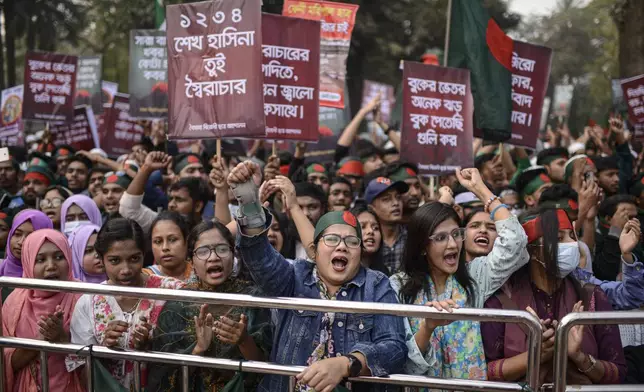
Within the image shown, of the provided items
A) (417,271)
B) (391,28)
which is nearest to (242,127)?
(417,271)

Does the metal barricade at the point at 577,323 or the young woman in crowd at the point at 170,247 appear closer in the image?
the metal barricade at the point at 577,323

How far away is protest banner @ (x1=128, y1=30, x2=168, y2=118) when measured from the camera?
11.5 metres

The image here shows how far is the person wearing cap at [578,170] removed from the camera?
22.9 feet

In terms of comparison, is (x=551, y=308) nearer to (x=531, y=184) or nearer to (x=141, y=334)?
(x=141, y=334)

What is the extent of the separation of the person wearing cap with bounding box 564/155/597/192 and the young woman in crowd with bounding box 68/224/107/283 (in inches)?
162

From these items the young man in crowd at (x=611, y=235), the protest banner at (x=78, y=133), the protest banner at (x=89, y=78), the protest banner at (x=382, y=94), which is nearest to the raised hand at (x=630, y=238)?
the young man in crowd at (x=611, y=235)

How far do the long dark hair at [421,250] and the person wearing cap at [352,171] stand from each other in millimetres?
4609

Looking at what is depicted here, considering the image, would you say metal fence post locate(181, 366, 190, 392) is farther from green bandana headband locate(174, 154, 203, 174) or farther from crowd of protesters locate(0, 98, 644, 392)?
green bandana headband locate(174, 154, 203, 174)

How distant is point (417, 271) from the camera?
13.3 ft

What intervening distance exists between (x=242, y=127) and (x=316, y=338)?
2505mm

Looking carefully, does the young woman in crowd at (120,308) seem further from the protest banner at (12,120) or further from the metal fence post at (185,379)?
the protest banner at (12,120)

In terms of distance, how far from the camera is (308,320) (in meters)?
3.66

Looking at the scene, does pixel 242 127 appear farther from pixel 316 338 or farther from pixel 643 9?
pixel 643 9

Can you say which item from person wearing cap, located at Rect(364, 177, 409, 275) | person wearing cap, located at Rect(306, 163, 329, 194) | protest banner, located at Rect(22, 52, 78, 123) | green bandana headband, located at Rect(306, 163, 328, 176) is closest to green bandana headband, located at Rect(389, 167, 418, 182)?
person wearing cap, located at Rect(364, 177, 409, 275)
